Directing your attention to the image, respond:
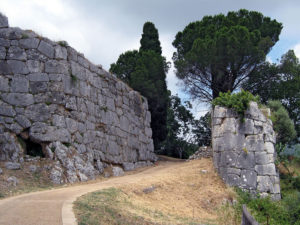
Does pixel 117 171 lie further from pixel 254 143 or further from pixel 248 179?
pixel 254 143

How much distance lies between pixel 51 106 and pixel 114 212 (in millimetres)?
6347

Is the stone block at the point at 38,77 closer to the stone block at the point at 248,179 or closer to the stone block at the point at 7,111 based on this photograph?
the stone block at the point at 7,111

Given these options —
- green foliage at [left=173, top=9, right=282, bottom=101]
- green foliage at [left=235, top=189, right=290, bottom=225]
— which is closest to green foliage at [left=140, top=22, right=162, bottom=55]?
green foliage at [left=173, top=9, right=282, bottom=101]

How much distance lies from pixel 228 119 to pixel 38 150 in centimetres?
653

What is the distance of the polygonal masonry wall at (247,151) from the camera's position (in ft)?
39.9

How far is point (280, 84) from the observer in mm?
19438

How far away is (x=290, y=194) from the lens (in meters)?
12.8

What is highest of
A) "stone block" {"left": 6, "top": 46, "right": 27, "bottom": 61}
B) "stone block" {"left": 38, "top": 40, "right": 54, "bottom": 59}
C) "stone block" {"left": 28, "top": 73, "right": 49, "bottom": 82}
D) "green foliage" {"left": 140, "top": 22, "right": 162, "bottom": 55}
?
"green foliage" {"left": 140, "top": 22, "right": 162, "bottom": 55}

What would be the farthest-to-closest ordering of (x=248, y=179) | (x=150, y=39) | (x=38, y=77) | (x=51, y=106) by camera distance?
(x=150, y=39) < (x=38, y=77) < (x=51, y=106) < (x=248, y=179)

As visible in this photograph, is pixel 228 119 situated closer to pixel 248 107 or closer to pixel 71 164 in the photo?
pixel 248 107

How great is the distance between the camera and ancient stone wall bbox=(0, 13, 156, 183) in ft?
39.5

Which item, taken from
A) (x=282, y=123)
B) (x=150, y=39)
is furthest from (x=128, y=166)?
(x=150, y=39)

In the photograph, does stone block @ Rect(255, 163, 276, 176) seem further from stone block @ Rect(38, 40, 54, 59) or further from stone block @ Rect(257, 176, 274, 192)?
stone block @ Rect(38, 40, 54, 59)

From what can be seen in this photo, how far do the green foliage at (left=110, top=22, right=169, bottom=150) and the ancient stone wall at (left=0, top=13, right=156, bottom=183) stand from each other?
6.00 meters
